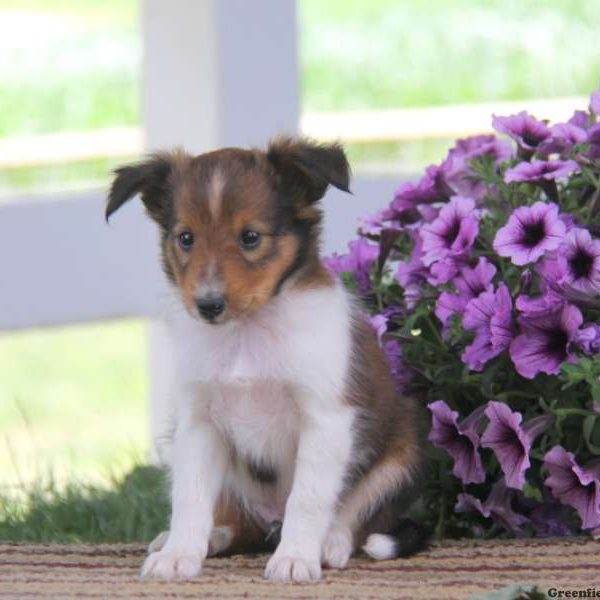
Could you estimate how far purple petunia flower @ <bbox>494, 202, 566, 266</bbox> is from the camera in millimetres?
3990

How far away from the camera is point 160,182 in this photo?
3963 mm

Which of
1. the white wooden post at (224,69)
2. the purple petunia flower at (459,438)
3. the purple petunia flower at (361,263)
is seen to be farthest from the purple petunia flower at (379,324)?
the white wooden post at (224,69)

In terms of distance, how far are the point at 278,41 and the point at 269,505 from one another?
1.95 m

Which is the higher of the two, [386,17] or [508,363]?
[386,17]

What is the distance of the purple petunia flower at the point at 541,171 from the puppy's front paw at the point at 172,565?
1.27m

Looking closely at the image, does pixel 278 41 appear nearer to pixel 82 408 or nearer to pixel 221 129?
pixel 221 129

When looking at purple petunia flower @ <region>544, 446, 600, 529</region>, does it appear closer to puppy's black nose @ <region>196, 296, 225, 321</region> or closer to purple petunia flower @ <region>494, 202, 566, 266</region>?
purple petunia flower @ <region>494, 202, 566, 266</region>

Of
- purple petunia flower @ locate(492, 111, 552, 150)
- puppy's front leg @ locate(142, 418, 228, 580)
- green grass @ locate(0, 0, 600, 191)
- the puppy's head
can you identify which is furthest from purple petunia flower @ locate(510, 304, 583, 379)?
green grass @ locate(0, 0, 600, 191)

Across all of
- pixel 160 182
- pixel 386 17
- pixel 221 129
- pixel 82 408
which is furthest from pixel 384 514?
pixel 386 17

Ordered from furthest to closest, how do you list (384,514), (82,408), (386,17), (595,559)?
(386,17) < (82,408) < (384,514) < (595,559)

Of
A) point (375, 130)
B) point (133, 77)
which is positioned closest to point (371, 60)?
point (133, 77)

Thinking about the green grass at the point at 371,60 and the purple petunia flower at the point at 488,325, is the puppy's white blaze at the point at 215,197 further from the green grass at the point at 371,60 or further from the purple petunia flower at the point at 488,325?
the green grass at the point at 371,60

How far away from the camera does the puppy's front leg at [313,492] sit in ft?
12.2

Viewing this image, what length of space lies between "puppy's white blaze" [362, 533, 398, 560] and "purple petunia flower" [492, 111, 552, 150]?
119 centimetres
